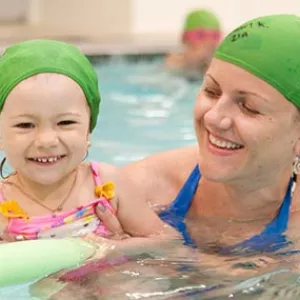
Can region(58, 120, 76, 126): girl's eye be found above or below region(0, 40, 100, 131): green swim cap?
below

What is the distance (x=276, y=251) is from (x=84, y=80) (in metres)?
0.82

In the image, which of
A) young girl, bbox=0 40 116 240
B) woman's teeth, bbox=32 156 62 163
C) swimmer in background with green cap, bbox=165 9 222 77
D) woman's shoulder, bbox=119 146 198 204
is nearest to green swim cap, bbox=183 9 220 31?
swimmer in background with green cap, bbox=165 9 222 77

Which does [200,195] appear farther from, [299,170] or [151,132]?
[151,132]

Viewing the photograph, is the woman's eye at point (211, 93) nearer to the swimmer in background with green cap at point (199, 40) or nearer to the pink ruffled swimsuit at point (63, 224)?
the pink ruffled swimsuit at point (63, 224)

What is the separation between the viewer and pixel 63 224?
261cm

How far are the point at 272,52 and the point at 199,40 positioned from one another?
452cm

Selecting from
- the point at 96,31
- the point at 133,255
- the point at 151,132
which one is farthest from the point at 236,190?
the point at 96,31

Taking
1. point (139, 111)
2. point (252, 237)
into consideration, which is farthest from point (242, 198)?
point (139, 111)

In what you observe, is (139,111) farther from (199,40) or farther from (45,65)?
(45,65)

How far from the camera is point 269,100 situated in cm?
242

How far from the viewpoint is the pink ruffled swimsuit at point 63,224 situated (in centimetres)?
257

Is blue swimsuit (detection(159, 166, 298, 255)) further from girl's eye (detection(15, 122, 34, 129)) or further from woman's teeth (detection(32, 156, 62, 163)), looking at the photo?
girl's eye (detection(15, 122, 34, 129))

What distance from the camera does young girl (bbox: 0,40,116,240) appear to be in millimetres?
2396

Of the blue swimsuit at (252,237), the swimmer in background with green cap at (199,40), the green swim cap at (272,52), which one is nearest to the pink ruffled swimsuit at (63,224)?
the blue swimsuit at (252,237)
